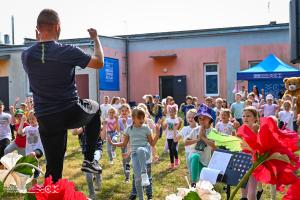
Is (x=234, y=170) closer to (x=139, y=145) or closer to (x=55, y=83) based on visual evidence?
(x=139, y=145)

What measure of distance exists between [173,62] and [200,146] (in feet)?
68.8

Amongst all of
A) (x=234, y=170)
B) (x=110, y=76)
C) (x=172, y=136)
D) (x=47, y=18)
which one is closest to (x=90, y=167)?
(x=47, y=18)

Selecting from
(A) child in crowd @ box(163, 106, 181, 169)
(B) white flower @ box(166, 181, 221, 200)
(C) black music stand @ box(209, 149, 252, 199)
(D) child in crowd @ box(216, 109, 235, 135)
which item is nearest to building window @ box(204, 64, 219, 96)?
(A) child in crowd @ box(163, 106, 181, 169)

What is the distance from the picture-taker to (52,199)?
2.71ft

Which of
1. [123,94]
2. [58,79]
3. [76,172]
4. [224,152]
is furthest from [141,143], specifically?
[123,94]

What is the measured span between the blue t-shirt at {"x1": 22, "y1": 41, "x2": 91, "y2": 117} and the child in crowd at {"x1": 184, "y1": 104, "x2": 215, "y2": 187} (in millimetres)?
3764

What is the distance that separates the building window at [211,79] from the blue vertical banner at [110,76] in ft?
16.9

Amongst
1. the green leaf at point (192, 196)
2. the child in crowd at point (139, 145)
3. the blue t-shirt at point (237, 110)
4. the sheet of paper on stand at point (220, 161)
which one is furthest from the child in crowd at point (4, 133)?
the green leaf at point (192, 196)

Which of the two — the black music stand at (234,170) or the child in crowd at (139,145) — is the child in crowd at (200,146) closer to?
the child in crowd at (139,145)

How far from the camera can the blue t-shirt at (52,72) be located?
298 cm

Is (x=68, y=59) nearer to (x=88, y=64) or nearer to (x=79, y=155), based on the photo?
(x=88, y=64)

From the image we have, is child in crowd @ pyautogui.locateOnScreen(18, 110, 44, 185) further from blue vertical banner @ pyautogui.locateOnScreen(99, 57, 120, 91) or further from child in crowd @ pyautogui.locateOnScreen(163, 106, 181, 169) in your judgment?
blue vertical banner @ pyautogui.locateOnScreen(99, 57, 120, 91)

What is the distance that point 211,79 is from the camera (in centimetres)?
2677

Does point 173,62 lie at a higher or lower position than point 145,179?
higher
